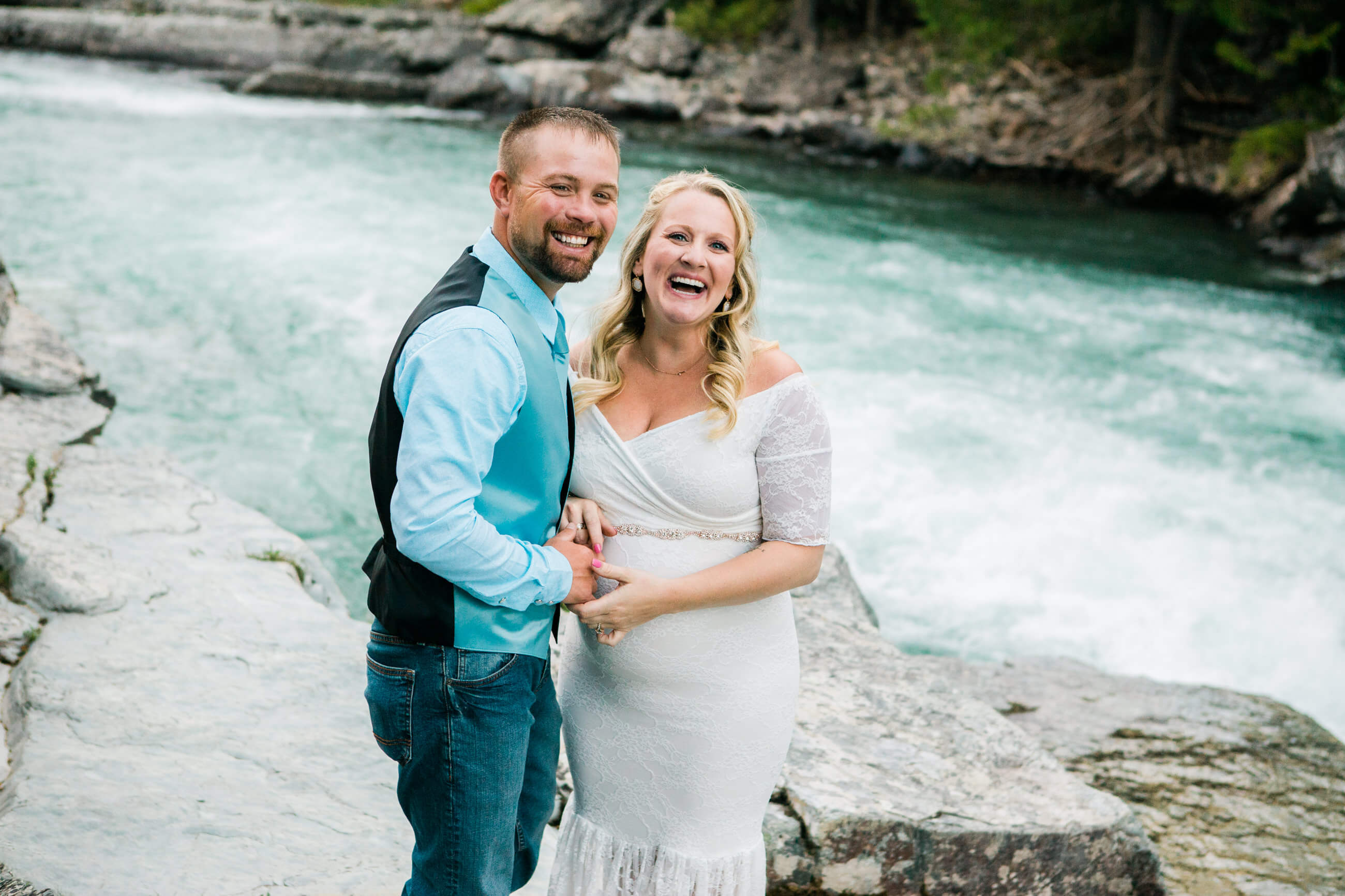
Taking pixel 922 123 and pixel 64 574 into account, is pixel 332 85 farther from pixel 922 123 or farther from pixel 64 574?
pixel 64 574

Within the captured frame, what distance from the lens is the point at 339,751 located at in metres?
3.01

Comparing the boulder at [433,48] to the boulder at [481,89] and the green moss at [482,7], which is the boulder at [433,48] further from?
the green moss at [482,7]

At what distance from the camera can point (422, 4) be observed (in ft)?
99.0

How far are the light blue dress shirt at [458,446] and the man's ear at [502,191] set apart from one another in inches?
8.9

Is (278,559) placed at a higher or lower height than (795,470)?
lower

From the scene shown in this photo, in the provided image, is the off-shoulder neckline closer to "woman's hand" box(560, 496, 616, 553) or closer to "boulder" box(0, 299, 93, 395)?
"woman's hand" box(560, 496, 616, 553)

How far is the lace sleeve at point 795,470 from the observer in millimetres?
2152

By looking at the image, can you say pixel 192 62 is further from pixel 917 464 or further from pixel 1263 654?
pixel 1263 654

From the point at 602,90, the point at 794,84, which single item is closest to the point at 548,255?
the point at 602,90

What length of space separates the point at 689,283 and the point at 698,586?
2.04 feet

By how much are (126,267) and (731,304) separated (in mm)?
8572

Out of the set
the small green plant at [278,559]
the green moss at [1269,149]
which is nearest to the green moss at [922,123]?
the green moss at [1269,149]

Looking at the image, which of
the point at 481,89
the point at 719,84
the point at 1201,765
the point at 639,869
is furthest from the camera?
the point at 719,84

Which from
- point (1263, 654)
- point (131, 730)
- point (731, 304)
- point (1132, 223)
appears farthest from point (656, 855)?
point (1132, 223)
